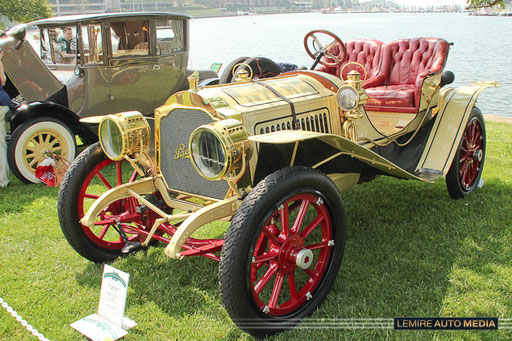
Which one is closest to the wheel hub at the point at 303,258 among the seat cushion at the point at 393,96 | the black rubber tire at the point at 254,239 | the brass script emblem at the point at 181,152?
the black rubber tire at the point at 254,239

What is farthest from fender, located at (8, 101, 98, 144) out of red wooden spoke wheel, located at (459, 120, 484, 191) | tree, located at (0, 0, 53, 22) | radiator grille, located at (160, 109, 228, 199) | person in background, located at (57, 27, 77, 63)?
tree, located at (0, 0, 53, 22)

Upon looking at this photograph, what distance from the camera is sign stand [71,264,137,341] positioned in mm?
2580

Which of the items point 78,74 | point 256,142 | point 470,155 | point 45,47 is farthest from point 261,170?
point 45,47

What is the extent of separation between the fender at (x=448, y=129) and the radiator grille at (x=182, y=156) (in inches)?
79.6

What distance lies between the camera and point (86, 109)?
19.2 feet

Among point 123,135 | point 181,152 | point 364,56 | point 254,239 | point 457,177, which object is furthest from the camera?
point 364,56

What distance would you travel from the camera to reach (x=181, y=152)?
3076mm

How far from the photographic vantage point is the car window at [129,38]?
5848 mm

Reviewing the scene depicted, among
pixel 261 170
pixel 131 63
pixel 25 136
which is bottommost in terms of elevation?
pixel 25 136

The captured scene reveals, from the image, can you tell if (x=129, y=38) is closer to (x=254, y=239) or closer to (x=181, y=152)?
(x=181, y=152)

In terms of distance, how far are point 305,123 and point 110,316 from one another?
1.84m

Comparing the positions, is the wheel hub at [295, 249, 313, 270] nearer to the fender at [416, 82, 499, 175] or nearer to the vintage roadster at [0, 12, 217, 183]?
the fender at [416, 82, 499, 175]

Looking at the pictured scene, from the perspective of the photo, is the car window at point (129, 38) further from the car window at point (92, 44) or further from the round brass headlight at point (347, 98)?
the round brass headlight at point (347, 98)

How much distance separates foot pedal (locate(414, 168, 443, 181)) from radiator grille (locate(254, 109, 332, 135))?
37.5 inches
